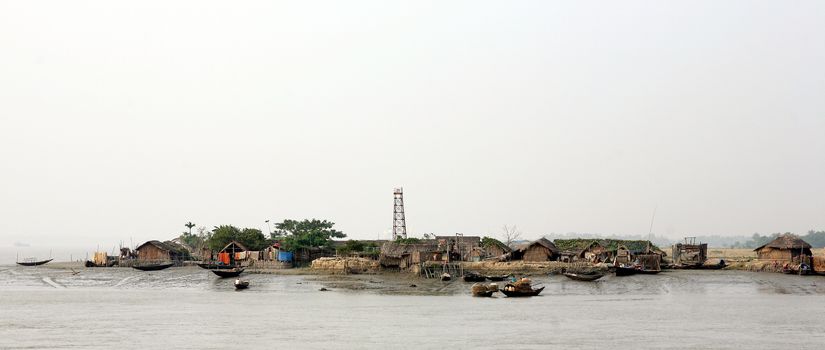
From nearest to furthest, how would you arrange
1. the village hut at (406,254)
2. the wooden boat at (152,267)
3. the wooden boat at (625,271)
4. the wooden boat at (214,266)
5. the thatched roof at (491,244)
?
the wooden boat at (625,271), the village hut at (406,254), the wooden boat at (214,266), the thatched roof at (491,244), the wooden boat at (152,267)

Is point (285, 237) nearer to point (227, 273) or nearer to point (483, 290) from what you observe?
point (227, 273)

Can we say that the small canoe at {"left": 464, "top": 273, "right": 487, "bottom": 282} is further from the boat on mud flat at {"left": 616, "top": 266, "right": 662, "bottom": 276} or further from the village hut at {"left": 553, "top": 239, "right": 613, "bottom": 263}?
the village hut at {"left": 553, "top": 239, "right": 613, "bottom": 263}

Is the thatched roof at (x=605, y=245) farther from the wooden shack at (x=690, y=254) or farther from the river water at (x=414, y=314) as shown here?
the river water at (x=414, y=314)

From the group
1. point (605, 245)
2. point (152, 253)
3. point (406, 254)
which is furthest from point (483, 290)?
point (152, 253)

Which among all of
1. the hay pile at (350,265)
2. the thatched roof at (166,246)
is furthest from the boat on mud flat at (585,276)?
the thatched roof at (166,246)

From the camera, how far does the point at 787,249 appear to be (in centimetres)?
6544

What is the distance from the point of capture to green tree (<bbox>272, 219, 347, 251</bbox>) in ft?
244

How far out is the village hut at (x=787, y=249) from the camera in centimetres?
6519

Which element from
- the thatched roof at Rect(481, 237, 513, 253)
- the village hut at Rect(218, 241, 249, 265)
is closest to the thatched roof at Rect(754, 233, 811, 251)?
the thatched roof at Rect(481, 237, 513, 253)

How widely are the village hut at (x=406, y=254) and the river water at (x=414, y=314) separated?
3.30m

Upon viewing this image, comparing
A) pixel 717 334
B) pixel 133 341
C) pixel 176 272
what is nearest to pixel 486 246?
pixel 176 272

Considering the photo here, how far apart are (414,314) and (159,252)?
43903 millimetres

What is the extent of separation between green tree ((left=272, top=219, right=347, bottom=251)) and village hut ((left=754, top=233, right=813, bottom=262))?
3972cm

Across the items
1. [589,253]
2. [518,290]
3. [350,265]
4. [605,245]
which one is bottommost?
[518,290]
